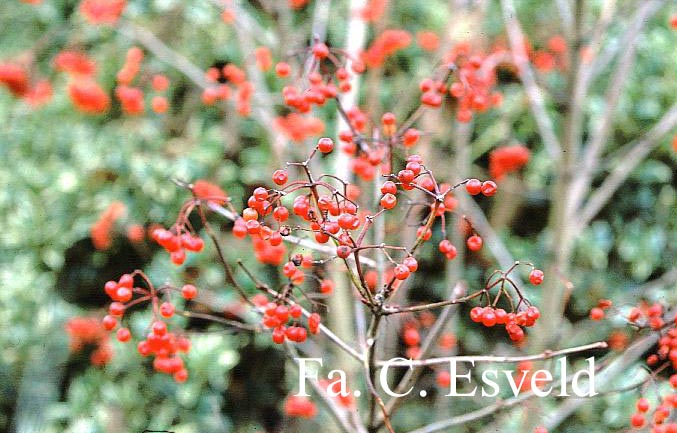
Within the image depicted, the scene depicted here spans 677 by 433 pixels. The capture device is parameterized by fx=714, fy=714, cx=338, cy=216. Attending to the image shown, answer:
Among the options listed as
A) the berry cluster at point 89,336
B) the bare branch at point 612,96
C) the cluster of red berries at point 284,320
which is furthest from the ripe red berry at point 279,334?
the berry cluster at point 89,336

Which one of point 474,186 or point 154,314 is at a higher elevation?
point 474,186

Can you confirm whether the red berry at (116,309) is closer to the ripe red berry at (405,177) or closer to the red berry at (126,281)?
the red berry at (126,281)

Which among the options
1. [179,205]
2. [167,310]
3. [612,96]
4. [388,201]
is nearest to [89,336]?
[179,205]

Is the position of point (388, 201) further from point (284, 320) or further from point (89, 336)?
point (89, 336)

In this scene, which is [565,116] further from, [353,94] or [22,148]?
[22,148]

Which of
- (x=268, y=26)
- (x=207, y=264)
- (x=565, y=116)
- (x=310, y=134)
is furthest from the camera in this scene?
(x=268, y=26)

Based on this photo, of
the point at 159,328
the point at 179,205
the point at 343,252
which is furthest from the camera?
the point at 179,205

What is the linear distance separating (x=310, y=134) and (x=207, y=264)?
2.29ft

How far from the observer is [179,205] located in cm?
281

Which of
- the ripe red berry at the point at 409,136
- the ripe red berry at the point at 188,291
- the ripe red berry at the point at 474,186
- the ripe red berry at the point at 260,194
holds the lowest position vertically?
the ripe red berry at the point at 188,291

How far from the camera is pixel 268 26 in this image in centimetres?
327

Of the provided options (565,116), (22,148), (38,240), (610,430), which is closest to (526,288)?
(610,430)

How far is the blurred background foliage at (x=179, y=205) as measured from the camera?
8.32 ft

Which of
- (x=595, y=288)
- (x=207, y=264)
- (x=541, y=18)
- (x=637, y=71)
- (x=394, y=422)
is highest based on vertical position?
(x=541, y=18)
